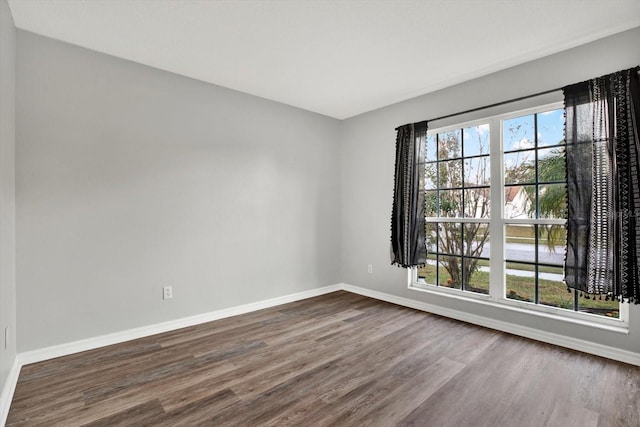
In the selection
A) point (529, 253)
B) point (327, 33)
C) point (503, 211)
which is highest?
point (327, 33)

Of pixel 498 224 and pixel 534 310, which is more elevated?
pixel 498 224

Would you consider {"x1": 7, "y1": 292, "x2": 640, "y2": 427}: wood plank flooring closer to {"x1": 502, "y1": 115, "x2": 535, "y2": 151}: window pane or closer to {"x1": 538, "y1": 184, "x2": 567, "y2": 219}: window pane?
{"x1": 538, "y1": 184, "x2": 567, "y2": 219}: window pane

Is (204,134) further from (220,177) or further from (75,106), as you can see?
(75,106)

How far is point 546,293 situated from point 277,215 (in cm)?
290

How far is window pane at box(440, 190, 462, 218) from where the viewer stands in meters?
3.45

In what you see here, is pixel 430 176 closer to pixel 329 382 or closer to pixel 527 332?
pixel 527 332

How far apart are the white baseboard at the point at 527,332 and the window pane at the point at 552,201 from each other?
1044 millimetres

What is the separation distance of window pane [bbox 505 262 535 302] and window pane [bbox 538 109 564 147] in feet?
3.80

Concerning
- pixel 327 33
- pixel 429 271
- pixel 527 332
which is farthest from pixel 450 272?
pixel 327 33

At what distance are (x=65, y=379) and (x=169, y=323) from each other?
0.93 metres

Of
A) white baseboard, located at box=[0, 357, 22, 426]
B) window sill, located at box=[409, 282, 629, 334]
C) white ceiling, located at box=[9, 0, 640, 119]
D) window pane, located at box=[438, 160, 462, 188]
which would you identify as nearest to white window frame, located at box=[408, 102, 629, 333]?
window sill, located at box=[409, 282, 629, 334]

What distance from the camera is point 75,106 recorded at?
2568 millimetres

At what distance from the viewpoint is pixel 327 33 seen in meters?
2.43

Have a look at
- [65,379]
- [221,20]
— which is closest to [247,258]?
[65,379]
